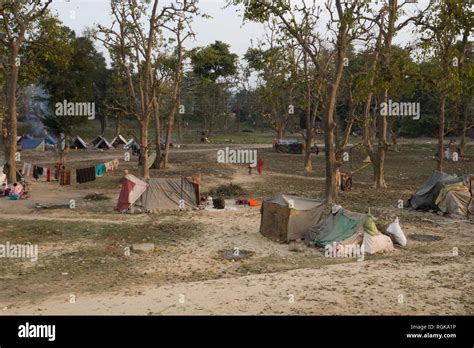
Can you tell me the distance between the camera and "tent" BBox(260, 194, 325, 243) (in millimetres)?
15688

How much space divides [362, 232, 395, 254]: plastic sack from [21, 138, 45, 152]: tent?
39.6 metres

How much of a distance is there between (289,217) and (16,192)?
12970mm

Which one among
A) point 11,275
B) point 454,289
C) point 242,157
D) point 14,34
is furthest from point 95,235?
point 242,157

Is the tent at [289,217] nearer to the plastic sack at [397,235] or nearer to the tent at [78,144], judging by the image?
the plastic sack at [397,235]

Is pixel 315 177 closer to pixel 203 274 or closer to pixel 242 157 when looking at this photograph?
pixel 242 157

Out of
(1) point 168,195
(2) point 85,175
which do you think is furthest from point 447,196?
(2) point 85,175

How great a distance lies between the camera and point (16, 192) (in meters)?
21.8

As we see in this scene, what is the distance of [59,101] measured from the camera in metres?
37.2

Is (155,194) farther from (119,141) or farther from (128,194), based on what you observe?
(119,141)

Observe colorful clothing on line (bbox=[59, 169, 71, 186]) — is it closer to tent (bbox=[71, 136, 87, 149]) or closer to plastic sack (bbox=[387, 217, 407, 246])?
plastic sack (bbox=[387, 217, 407, 246])

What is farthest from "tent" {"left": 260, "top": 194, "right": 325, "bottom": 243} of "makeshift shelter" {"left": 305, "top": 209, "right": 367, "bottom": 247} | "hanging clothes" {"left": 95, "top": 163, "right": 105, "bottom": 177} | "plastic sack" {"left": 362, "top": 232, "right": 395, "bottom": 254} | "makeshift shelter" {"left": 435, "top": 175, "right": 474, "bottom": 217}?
"hanging clothes" {"left": 95, "top": 163, "right": 105, "bottom": 177}

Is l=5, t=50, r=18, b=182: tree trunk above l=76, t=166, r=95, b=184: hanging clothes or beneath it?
above

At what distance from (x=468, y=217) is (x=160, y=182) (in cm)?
1216
